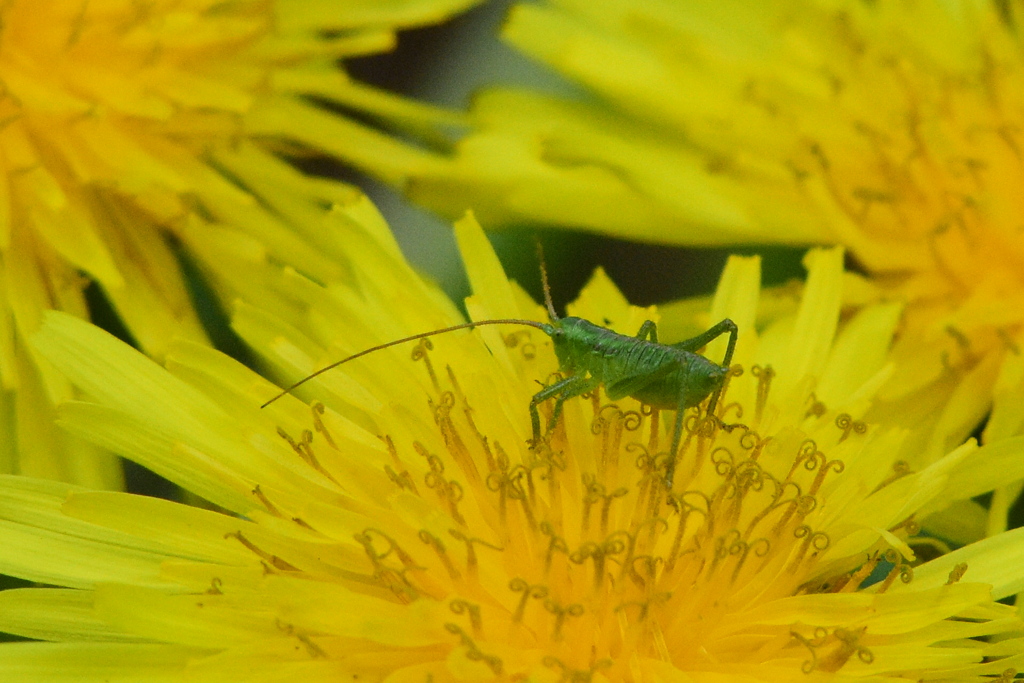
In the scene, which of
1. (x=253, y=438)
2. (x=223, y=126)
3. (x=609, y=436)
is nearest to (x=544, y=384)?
(x=609, y=436)

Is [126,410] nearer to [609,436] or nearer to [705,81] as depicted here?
[609,436]

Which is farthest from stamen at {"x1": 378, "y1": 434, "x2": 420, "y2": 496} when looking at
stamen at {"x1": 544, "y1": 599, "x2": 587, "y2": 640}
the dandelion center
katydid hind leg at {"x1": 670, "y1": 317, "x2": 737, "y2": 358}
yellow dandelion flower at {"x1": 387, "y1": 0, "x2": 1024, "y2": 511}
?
yellow dandelion flower at {"x1": 387, "y1": 0, "x2": 1024, "y2": 511}

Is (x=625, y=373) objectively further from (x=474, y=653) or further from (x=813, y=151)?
(x=813, y=151)

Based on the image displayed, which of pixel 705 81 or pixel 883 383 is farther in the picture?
pixel 705 81

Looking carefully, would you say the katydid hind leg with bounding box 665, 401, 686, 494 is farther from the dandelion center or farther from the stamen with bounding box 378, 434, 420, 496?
the stamen with bounding box 378, 434, 420, 496

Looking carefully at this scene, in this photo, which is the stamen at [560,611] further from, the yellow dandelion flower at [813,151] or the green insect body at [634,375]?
the yellow dandelion flower at [813,151]

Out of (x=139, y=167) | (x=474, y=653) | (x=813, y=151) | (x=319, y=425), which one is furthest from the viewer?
(x=813, y=151)

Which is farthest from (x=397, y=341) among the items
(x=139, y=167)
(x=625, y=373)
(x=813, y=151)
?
(x=813, y=151)

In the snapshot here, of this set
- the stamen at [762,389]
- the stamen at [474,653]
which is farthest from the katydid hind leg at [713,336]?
the stamen at [474,653]
